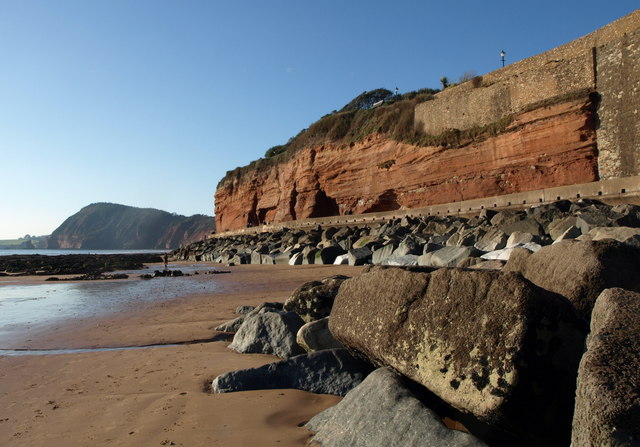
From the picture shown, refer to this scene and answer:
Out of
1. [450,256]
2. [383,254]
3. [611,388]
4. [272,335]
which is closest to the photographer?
[611,388]

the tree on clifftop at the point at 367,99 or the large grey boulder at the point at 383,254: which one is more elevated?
the tree on clifftop at the point at 367,99

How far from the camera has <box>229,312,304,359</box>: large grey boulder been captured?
4.76 metres

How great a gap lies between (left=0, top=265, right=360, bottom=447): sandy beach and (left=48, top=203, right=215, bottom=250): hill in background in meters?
140

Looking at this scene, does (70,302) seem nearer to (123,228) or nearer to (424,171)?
(424,171)

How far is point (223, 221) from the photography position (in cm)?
5450

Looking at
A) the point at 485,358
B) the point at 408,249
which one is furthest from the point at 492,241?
the point at 485,358

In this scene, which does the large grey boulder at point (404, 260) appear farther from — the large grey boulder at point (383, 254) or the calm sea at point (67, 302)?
the calm sea at point (67, 302)

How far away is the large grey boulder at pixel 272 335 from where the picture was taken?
15.6ft

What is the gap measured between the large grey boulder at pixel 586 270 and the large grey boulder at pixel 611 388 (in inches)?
44.9

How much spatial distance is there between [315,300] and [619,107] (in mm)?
19571

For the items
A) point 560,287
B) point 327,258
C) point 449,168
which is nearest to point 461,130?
point 449,168

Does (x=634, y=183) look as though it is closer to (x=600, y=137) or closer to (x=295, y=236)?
(x=600, y=137)

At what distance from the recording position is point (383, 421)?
8.68 ft

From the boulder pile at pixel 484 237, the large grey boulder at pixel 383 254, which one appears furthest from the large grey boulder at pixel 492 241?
the large grey boulder at pixel 383 254
